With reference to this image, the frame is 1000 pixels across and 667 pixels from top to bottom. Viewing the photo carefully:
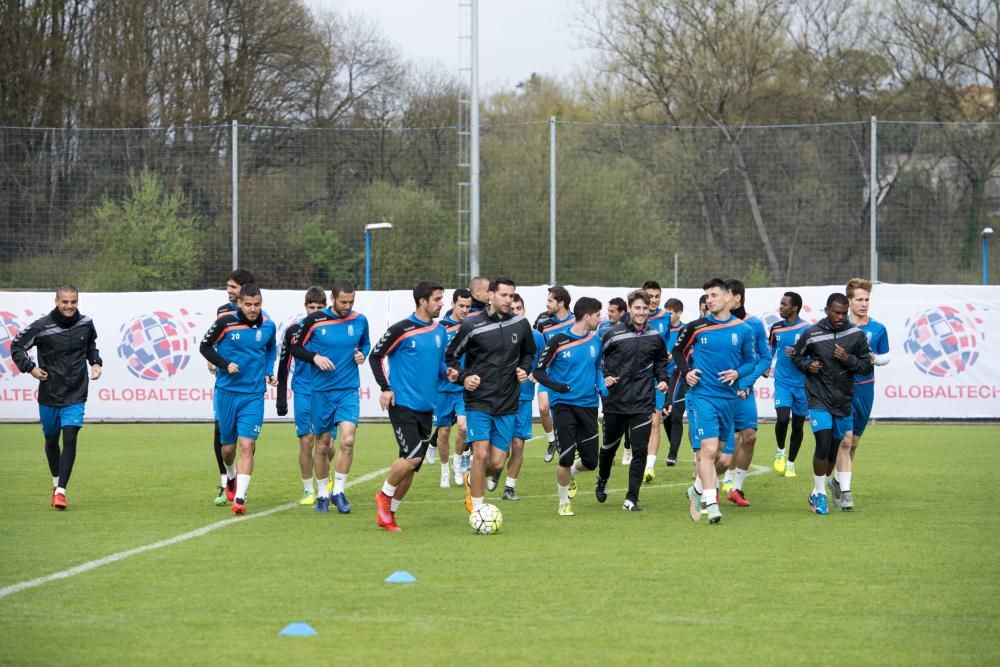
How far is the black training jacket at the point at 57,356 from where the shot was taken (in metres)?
13.3

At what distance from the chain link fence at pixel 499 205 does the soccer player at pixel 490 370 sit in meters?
16.7

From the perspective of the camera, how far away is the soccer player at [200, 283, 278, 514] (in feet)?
42.1

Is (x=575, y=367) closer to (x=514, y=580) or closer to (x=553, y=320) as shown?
(x=553, y=320)

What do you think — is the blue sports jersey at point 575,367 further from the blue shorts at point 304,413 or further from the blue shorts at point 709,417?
the blue shorts at point 304,413

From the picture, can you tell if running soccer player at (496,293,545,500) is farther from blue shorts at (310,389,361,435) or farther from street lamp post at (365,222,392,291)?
street lamp post at (365,222,392,291)

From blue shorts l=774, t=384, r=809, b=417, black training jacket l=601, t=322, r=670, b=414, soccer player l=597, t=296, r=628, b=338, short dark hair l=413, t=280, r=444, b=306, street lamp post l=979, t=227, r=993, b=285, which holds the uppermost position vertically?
street lamp post l=979, t=227, r=993, b=285

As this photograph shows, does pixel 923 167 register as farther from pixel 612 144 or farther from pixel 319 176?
pixel 319 176

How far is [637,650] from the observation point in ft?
22.6

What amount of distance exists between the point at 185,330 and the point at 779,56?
23078mm

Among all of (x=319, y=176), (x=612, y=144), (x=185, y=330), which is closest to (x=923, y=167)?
(x=612, y=144)

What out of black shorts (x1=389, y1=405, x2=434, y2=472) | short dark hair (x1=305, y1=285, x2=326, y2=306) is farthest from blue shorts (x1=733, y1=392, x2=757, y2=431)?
short dark hair (x1=305, y1=285, x2=326, y2=306)

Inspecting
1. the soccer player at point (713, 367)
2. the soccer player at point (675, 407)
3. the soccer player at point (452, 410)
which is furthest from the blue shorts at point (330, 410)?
the soccer player at point (675, 407)

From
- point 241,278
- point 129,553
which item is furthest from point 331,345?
point 129,553

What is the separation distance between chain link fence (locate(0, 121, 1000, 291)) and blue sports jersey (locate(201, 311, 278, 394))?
15.6 metres
